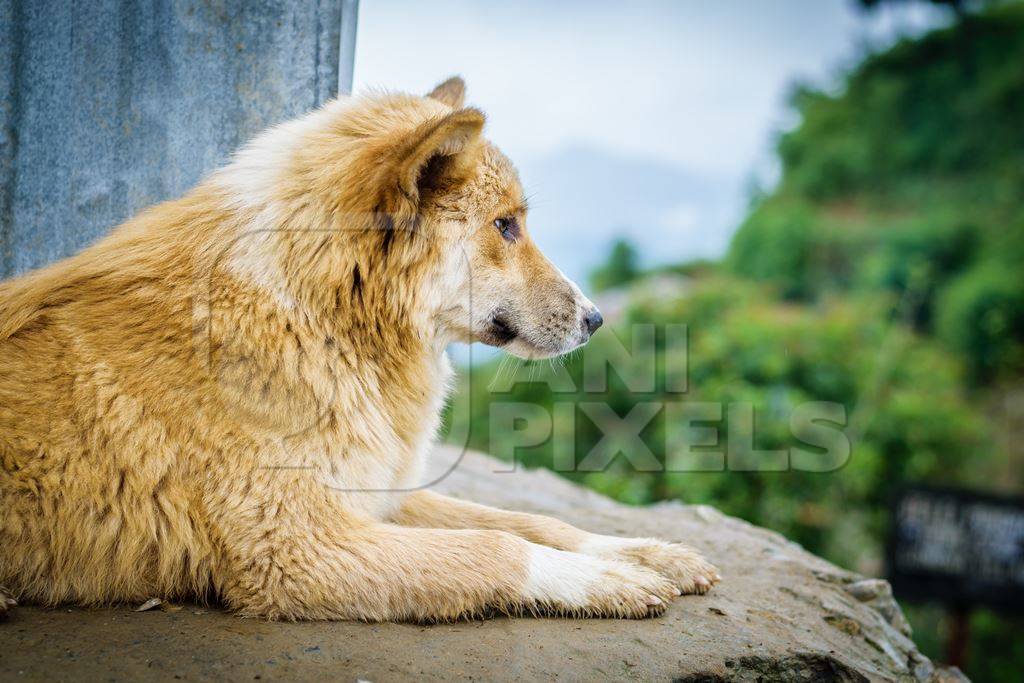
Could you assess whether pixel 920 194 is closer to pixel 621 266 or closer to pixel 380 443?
pixel 621 266

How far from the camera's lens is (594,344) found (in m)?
11.0

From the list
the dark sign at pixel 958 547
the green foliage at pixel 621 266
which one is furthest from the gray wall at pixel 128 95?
the green foliage at pixel 621 266

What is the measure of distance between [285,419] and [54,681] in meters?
1.08

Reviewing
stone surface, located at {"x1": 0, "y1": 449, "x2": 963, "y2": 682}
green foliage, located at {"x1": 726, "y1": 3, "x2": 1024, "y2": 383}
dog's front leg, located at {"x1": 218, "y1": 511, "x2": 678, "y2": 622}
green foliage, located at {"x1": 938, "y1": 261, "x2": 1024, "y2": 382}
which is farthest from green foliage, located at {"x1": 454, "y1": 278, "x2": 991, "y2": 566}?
dog's front leg, located at {"x1": 218, "y1": 511, "x2": 678, "y2": 622}

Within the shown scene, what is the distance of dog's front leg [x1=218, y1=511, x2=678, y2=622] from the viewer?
2.86m

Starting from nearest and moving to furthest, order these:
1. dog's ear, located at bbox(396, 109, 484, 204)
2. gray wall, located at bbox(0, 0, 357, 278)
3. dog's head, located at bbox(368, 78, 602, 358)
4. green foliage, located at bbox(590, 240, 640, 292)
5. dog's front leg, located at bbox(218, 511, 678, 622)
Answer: dog's front leg, located at bbox(218, 511, 678, 622)
dog's ear, located at bbox(396, 109, 484, 204)
dog's head, located at bbox(368, 78, 602, 358)
gray wall, located at bbox(0, 0, 357, 278)
green foliage, located at bbox(590, 240, 640, 292)

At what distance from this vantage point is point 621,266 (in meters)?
21.4

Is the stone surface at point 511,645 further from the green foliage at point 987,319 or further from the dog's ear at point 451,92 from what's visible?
the green foliage at point 987,319

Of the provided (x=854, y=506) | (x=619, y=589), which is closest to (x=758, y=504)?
(x=854, y=506)

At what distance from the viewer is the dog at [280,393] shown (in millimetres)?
2877

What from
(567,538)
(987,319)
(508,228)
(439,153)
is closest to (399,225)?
(439,153)

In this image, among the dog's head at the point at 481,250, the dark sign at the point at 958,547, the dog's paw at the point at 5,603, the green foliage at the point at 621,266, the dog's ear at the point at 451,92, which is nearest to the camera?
the dog's paw at the point at 5,603

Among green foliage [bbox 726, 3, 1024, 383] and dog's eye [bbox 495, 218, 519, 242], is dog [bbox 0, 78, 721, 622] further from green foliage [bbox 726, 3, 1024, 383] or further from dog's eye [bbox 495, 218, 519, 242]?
green foliage [bbox 726, 3, 1024, 383]

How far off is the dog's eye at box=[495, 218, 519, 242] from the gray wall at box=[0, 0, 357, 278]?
4.72 ft
